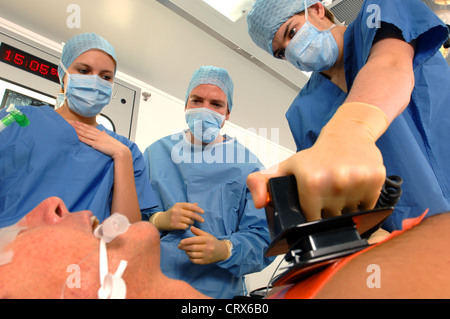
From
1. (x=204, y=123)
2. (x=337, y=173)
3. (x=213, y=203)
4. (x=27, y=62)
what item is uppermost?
(x=27, y=62)

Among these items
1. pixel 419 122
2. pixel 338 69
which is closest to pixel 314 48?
pixel 338 69

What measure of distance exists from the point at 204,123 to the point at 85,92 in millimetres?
616

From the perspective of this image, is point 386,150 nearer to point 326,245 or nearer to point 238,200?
point 326,245

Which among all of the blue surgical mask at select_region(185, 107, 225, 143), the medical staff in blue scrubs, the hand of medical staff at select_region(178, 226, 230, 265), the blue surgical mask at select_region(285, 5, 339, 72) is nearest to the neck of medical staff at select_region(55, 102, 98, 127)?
the medical staff in blue scrubs

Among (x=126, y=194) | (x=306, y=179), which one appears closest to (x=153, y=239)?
(x=306, y=179)

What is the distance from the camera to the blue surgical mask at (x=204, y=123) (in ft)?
5.41

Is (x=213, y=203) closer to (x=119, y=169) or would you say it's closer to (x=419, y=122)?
(x=119, y=169)

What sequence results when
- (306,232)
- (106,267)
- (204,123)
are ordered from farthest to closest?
(204,123)
(106,267)
(306,232)

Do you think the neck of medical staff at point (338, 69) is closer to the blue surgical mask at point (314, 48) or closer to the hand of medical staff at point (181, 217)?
the blue surgical mask at point (314, 48)

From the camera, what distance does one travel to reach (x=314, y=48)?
1.16 meters

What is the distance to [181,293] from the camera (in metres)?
0.62

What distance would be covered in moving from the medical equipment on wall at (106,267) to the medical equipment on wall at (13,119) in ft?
2.47
